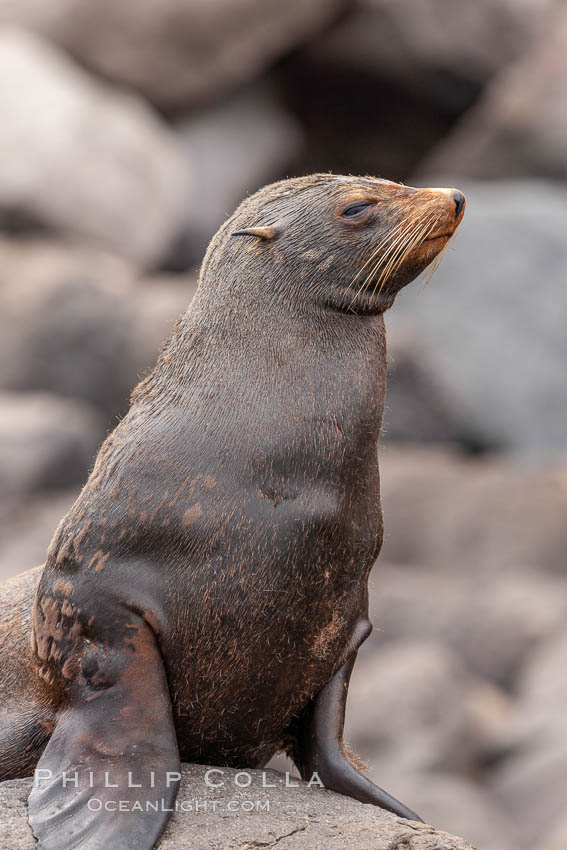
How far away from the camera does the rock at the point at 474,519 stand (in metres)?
16.4

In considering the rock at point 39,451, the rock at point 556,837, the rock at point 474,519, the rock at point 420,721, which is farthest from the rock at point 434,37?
the rock at point 556,837

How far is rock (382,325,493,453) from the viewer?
61.4 ft

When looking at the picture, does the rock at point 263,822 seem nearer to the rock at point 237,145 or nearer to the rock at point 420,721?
the rock at point 420,721

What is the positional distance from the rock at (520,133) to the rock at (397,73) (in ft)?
6.50

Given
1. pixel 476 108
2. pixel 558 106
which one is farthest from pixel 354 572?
pixel 476 108

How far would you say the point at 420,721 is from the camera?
504 inches

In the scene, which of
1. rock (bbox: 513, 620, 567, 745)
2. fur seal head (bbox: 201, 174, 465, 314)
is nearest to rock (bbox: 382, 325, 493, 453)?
rock (bbox: 513, 620, 567, 745)

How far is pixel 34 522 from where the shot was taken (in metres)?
15.0

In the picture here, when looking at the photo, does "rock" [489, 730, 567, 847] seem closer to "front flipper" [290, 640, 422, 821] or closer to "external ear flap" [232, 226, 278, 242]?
"front flipper" [290, 640, 422, 821]

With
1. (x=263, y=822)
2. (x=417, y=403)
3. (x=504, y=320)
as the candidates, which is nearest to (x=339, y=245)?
(x=263, y=822)

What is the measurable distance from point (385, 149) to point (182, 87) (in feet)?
16.0

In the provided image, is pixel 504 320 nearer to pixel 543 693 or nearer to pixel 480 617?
pixel 480 617

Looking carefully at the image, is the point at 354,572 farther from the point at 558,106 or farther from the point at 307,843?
the point at 558,106

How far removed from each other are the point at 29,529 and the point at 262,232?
10.2 meters
